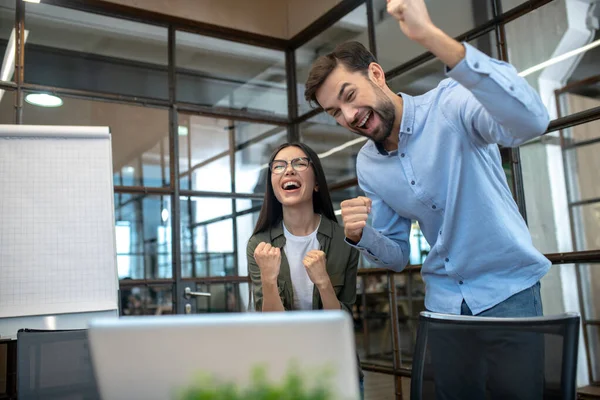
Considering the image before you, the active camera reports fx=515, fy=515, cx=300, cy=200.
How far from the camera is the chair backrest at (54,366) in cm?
126

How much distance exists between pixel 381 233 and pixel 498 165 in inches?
15.0

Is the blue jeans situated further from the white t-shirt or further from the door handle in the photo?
the door handle

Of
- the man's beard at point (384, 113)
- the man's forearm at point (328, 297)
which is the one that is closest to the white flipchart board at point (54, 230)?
the man's forearm at point (328, 297)

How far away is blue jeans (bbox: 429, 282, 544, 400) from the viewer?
993mm

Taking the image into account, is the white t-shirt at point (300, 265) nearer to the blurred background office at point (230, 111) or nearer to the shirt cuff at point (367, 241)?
the shirt cuff at point (367, 241)

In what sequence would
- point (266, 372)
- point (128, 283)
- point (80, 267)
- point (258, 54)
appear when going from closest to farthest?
point (266, 372) → point (80, 267) → point (128, 283) → point (258, 54)

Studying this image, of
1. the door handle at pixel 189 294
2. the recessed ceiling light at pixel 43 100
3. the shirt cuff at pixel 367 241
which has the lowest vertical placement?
the door handle at pixel 189 294

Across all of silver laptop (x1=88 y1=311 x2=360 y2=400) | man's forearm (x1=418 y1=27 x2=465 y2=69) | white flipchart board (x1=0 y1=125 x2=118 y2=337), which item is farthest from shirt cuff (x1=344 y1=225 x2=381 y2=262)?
white flipchart board (x1=0 y1=125 x2=118 y2=337)

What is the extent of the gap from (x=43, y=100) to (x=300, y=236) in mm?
2128

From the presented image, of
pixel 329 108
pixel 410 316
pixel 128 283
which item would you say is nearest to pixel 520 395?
pixel 329 108

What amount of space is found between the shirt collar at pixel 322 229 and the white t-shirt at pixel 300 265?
2cm

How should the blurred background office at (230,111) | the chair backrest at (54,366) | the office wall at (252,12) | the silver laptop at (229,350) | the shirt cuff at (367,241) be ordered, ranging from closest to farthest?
the silver laptop at (229,350) → the chair backrest at (54,366) → the shirt cuff at (367,241) → the blurred background office at (230,111) → the office wall at (252,12)

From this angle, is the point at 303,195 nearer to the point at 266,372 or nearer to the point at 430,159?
the point at 430,159

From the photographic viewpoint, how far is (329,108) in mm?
1456
